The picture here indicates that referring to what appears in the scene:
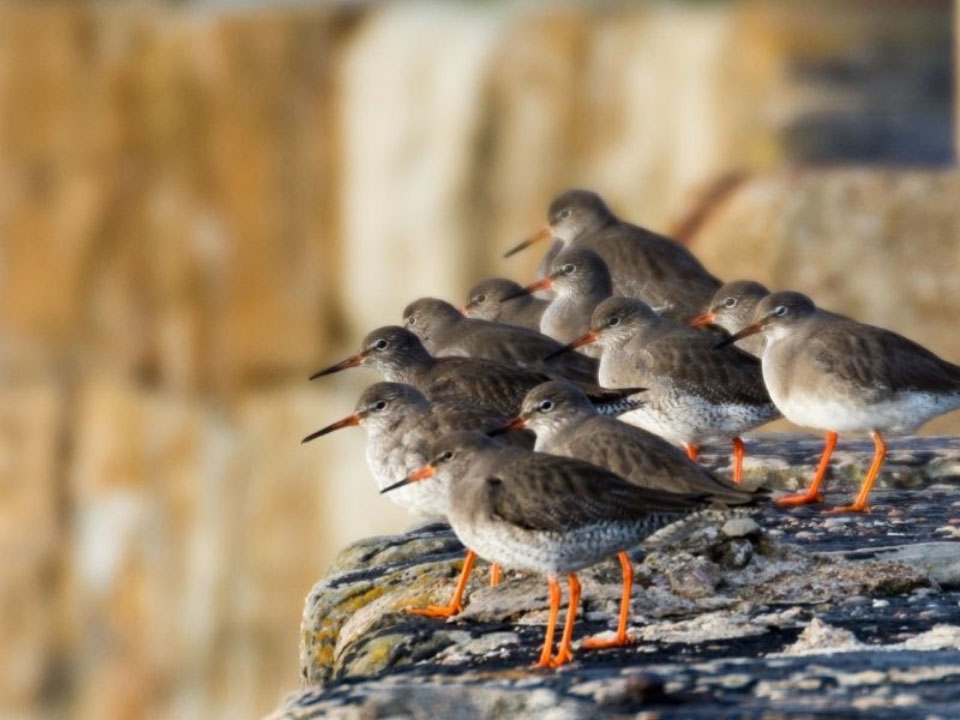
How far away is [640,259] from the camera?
11242mm

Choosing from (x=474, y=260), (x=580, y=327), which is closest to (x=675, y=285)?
(x=580, y=327)

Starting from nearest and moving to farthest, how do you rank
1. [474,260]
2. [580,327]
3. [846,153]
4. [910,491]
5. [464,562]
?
[464,562]
[910,491]
[580,327]
[846,153]
[474,260]

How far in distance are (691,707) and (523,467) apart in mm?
1317

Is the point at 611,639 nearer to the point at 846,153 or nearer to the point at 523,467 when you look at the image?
the point at 523,467

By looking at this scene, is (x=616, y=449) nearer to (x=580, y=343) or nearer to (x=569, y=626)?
(x=569, y=626)

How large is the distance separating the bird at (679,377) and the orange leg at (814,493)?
0.28 m

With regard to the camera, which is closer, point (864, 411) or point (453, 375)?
point (864, 411)

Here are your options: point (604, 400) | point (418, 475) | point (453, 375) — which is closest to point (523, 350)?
point (453, 375)

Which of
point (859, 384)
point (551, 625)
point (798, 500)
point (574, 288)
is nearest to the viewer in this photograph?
point (551, 625)

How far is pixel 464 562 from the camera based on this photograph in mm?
7734

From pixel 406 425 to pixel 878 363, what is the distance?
6.43 ft

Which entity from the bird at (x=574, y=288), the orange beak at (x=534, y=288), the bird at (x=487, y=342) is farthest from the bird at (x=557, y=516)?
the orange beak at (x=534, y=288)

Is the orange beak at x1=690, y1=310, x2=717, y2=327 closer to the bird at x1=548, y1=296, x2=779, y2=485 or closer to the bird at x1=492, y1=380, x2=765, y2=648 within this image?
the bird at x1=548, y1=296, x2=779, y2=485

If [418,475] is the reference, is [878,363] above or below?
below
